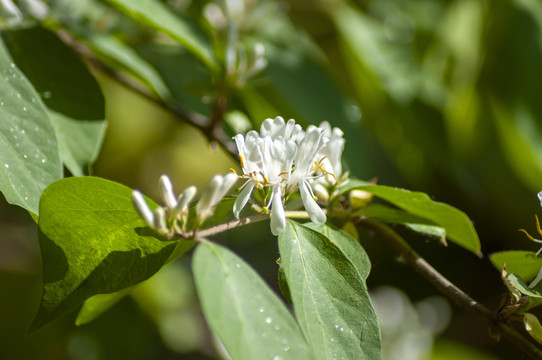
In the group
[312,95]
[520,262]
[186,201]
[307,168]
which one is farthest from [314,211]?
[312,95]

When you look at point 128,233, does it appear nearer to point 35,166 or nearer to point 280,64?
point 35,166

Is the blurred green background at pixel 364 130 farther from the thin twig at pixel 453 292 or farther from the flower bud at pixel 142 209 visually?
the flower bud at pixel 142 209

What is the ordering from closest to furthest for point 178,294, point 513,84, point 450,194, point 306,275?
point 306,275, point 513,84, point 178,294, point 450,194

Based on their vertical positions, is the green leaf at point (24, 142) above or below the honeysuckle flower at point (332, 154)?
below

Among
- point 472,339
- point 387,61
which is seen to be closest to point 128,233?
point 387,61

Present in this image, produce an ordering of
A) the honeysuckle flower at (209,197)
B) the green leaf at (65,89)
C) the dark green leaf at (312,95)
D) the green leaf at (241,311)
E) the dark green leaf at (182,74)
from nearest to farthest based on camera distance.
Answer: the green leaf at (241,311) < the honeysuckle flower at (209,197) < the green leaf at (65,89) < the dark green leaf at (182,74) < the dark green leaf at (312,95)

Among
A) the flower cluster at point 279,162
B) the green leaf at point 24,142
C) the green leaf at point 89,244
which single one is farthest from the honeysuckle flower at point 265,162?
the green leaf at point 24,142

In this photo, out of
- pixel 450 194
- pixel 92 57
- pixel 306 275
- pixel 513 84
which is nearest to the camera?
pixel 306 275
